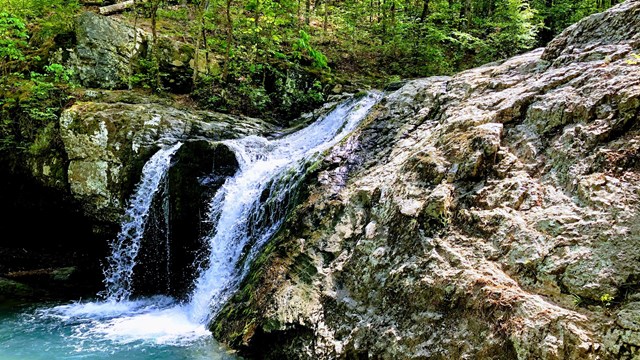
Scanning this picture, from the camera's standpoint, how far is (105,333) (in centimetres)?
688

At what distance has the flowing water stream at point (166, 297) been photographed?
248 inches

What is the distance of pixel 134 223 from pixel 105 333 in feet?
8.66

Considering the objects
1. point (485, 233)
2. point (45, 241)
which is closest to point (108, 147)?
point (45, 241)

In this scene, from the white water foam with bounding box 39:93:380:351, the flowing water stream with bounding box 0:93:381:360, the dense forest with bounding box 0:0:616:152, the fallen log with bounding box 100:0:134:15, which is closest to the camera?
the flowing water stream with bounding box 0:93:381:360

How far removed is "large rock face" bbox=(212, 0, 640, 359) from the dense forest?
7.16 metres

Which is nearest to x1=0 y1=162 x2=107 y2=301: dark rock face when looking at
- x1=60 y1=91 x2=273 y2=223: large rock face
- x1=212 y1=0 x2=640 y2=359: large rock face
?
x1=60 y1=91 x2=273 y2=223: large rock face

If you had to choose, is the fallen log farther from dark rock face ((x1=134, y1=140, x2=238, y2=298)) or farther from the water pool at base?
the water pool at base

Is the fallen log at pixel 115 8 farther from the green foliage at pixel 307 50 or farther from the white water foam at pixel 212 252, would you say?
the white water foam at pixel 212 252

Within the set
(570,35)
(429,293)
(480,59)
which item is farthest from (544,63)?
(480,59)

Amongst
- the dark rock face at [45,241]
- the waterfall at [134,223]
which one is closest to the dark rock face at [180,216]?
the waterfall at [134,223]

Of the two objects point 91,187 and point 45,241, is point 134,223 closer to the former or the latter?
point 91,187

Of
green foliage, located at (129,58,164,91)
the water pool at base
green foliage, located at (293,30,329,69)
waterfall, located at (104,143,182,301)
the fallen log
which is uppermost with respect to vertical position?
the fallen log

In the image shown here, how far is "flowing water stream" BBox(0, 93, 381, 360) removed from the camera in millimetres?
6289

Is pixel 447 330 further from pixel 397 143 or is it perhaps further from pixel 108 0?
pixel 108 0
